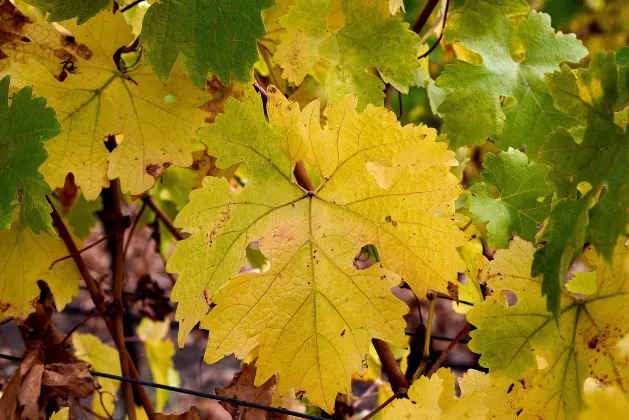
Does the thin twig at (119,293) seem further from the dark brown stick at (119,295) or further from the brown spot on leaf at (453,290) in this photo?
the brown spot on leaf at (453,290)

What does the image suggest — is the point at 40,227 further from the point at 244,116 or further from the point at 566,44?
the point at 566,44

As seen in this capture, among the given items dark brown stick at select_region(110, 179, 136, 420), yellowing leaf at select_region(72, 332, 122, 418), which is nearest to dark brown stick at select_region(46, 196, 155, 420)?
dark brown stick at select_region(110, 179, 136, 420)

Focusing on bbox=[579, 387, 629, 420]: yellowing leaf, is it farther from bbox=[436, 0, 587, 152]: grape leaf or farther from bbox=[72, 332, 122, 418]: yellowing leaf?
bbox=[72, 332, 122, 418]: yellowing leaf

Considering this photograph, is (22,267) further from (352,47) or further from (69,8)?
(352,47)

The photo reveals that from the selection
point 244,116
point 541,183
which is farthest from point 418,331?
point 244,116

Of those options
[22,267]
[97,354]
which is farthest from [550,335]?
[97,354]

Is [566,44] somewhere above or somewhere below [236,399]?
above
